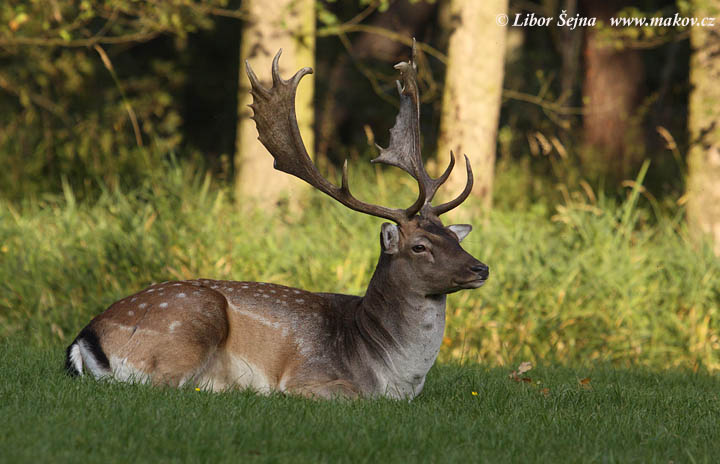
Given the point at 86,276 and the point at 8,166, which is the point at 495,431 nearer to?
the point at 86,276

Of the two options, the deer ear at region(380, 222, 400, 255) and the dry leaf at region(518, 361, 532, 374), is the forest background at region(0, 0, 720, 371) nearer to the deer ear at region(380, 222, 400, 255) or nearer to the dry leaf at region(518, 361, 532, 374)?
the dry leaf at region(518, 361, 532, 374)

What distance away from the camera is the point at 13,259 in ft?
28.9

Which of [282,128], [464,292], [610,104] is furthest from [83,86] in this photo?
[282,128]

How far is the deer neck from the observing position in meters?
5.86

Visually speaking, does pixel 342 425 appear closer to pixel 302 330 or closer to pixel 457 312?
pixel 302 330

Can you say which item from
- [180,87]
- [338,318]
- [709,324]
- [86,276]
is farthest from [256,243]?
[180,87]

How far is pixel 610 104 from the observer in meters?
15.9

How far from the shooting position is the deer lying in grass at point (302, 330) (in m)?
5.74

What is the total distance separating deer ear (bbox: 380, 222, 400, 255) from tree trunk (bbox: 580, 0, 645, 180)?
9.31 m

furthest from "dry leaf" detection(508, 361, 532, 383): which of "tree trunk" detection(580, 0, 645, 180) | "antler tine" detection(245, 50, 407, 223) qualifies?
"tree trunk" detection(580, 0, 645, 180)

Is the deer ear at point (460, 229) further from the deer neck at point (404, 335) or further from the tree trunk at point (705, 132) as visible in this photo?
the tree trunk at point (705, 132)

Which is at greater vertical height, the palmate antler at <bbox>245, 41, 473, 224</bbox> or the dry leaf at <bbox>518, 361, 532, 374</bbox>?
the palmate antler at <bbox>245, 41, 473, 224</bbox>

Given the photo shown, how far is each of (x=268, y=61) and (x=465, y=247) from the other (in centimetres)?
285

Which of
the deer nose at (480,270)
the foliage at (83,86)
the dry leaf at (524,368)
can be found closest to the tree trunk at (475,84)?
the foliage at (83,86)
